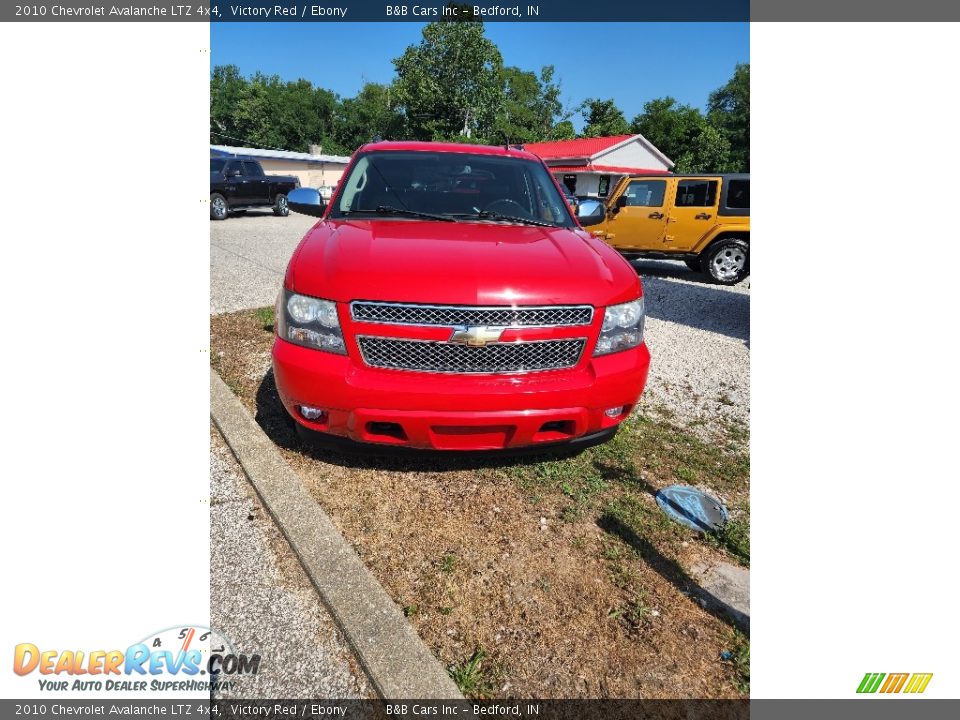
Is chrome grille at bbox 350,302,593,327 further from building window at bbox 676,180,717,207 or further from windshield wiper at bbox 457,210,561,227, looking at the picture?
building window at bbox 676,180,717,207

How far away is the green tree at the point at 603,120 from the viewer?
53.0 metres

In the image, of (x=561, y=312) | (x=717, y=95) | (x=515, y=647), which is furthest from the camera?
(x=717, y=95)

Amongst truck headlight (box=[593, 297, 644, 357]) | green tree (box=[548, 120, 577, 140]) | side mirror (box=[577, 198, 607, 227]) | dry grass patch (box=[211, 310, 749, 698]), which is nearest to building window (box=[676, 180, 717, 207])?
side mirror (box=[577, 198, 607, 227])

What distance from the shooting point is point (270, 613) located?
187 centimetres

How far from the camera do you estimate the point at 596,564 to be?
2.15 m

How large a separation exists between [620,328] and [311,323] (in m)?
1.43

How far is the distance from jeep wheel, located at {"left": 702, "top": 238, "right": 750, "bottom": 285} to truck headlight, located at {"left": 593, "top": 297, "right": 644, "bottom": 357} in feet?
23.1

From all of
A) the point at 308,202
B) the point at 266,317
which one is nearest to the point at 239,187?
the point at 266,317

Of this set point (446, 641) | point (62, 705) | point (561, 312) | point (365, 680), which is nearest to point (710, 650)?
point (446, 641)

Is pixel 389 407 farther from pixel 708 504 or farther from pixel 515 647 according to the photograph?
pixel 708 504

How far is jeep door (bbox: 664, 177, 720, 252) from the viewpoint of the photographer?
8.70m

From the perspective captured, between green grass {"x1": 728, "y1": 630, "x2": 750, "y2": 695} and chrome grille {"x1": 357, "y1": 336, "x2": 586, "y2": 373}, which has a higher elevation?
chrome grille {"x1": 357, "y1": 336, "x2": 586, "y2": 373}

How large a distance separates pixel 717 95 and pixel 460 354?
82.8 m
